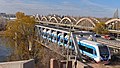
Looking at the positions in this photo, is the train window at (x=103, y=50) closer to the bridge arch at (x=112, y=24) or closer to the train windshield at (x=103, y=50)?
the train windshield at (x=103, y=50)

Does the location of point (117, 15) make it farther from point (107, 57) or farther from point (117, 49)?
point (107, 57)

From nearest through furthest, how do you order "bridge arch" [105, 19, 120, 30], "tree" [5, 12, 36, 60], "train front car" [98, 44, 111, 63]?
"train front car" [98, 44, 111, 63] < "tree" [5, 12, 36, 60] < "bridge arch" [105, 19, 120, 30]

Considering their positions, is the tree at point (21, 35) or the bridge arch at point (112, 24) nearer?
the tree at point (21, 35)

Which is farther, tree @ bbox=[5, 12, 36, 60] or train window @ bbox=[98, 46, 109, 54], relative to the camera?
tree @ bbox=[5, 12, 36, 60]

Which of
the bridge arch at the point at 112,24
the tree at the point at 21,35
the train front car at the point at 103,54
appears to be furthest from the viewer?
the bridge arch at the point at 112,24

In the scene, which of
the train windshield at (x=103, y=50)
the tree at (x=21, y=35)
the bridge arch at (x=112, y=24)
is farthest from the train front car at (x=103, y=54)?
the bridge arch at (x=112, y=24)

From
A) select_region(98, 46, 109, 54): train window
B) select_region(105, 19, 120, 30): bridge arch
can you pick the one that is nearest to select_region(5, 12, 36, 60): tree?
select_region(98, 46, 109, 54): train window

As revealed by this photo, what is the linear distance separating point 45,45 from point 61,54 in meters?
9.16

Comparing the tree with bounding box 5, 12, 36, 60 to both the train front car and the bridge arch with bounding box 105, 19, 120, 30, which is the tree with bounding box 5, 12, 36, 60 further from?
the bridge arch with bounding box 105, 19, 120, 30

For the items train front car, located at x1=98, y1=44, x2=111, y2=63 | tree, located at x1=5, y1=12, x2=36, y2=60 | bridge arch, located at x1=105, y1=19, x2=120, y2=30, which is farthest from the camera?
bridge arch, located at x1=105, y1=19, x2=120, y2=30

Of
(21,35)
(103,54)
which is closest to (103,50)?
(103,54)

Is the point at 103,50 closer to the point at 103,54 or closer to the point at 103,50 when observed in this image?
the point at 103,50

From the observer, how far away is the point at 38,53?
26.6 meters

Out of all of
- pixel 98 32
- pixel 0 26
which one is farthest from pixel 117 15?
pixel 0 26
